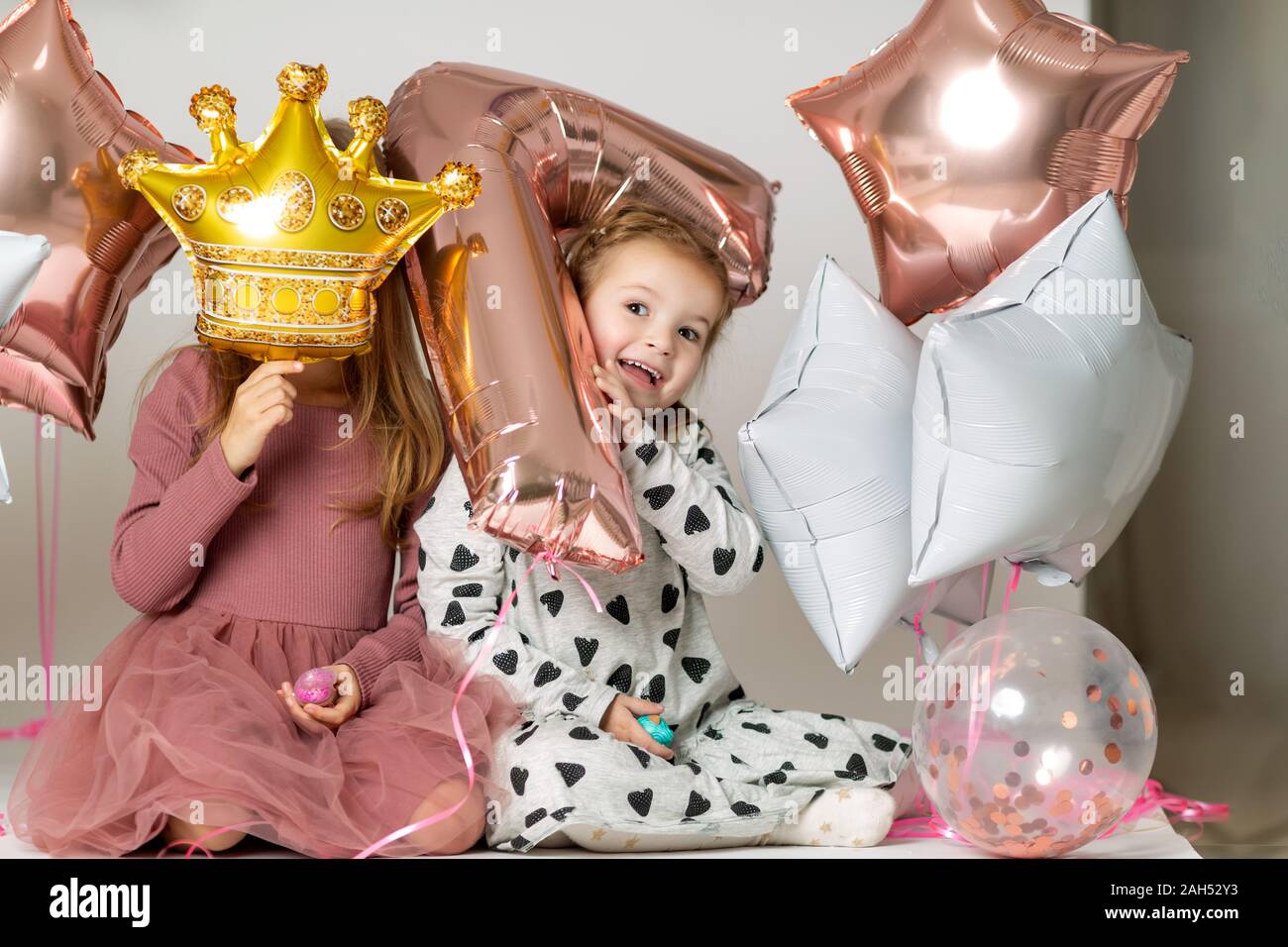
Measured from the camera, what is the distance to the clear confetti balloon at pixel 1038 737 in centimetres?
106

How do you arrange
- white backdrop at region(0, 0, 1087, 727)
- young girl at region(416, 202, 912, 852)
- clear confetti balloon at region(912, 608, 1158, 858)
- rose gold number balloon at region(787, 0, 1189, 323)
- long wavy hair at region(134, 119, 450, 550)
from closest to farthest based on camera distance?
clear confetti balloon at region(912, 608, 1158, 858) < young girl at region(416, 202, 912, 852) < rose gold number balloon at region(787, 0, 1189, 323) < long wavy hair at region(134, 119, 450, 550) < white backdrop at region(0, 0, 1087, 727)

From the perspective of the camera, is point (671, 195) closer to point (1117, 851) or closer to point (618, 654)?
point (618, 654)

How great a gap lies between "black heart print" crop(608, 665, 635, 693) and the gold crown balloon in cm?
41

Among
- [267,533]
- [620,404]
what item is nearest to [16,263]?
[267,533]

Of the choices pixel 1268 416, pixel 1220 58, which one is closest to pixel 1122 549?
pixel 1268 416

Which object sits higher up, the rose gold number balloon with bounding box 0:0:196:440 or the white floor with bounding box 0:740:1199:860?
the rose gold number balloon with bounding box 0:0:196:440

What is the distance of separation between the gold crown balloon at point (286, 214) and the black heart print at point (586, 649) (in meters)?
0.37

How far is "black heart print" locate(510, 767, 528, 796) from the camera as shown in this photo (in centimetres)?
117

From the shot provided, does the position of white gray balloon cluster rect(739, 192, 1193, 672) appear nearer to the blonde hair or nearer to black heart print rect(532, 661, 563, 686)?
the blonde hair

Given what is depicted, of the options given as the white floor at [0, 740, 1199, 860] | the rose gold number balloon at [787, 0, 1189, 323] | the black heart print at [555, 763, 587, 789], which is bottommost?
the white floor at [0, 740, 1199, 860]

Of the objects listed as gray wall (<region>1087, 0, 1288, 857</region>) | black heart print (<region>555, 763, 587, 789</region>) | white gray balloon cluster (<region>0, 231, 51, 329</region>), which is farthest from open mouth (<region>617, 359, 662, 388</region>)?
gray wall (<region>1087, 0, 1288, 857</region>)

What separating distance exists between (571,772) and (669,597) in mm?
264

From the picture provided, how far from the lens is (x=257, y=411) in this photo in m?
1.24

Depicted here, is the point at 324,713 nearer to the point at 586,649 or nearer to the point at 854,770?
the point at 586,649
